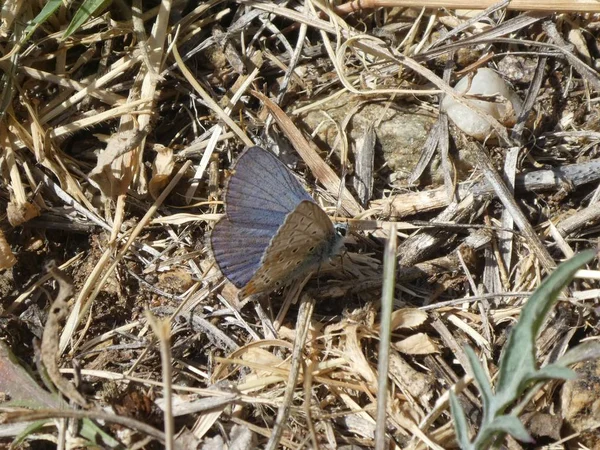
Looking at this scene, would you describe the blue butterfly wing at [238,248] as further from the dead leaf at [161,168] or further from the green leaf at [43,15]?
the green leaf at [43,15]

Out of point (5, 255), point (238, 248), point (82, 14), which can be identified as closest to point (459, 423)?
point (238, 248)

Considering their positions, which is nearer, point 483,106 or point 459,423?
point 459,423

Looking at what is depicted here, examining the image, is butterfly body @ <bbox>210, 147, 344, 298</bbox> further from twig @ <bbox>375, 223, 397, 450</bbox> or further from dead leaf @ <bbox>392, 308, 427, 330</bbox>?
twig @ <bbox>375, 223, 397, 450</bbox>

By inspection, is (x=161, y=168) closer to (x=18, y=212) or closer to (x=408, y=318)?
(x=18, y=212)

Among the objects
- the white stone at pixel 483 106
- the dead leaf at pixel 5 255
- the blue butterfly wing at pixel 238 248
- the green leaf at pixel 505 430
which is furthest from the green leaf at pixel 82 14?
the green leaf at pixel 505 430

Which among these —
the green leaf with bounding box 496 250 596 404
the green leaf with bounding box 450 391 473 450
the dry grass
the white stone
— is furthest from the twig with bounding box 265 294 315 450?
the white stone

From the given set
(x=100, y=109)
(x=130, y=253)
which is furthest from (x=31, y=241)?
(x=100, y=109)
